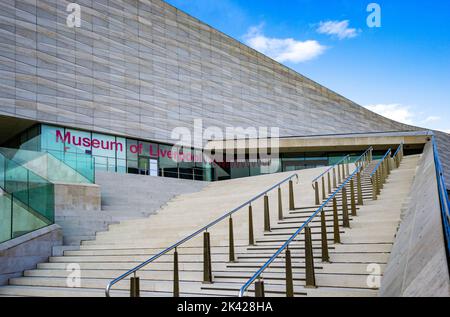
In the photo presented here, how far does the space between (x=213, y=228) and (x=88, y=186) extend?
15.7ft

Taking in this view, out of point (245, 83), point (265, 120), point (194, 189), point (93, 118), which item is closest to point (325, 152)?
point (265, 120)

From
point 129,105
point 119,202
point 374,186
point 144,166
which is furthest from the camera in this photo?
point 144,166

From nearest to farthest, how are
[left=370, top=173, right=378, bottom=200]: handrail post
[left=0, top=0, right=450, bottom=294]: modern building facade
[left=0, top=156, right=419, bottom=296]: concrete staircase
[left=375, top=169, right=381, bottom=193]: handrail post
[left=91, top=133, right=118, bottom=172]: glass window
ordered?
[left=0, top=156, right=419, bottom=296]: concrete staircase → [left=370, top=173, right=378, bottom=200]: handrail post → [left=375, top=169, right=381, bottom=193]: handrail post → [left=0, top=0, right=450, bottom=294]: modern building facade → [left=91, top=133, right=118, bottom=172]: glass window

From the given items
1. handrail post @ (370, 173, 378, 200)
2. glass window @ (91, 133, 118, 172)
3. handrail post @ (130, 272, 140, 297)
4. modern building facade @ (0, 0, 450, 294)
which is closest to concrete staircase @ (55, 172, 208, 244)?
modern building facade @ (0, 0, 450, 294)

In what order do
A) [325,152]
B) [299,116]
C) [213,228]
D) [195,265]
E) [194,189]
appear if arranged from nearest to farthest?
[195,265], [213,228], [194,189], [325,152], [299,116]

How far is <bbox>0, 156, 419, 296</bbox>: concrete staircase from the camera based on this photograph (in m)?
6.96

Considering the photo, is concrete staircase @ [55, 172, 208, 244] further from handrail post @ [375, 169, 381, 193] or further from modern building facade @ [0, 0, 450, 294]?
handrail post @ [375, 169, 381, 193]

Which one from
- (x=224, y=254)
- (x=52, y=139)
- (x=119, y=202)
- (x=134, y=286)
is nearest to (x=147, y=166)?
(x=52, y=139)

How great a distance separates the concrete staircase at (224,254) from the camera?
274 inches

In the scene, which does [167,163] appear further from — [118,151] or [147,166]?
[118,151]

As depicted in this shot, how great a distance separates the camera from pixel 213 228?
1077 cm

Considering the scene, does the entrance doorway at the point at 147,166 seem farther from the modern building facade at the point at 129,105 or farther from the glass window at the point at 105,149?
the glass window at the point at 105,149

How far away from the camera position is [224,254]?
29.3 feet
